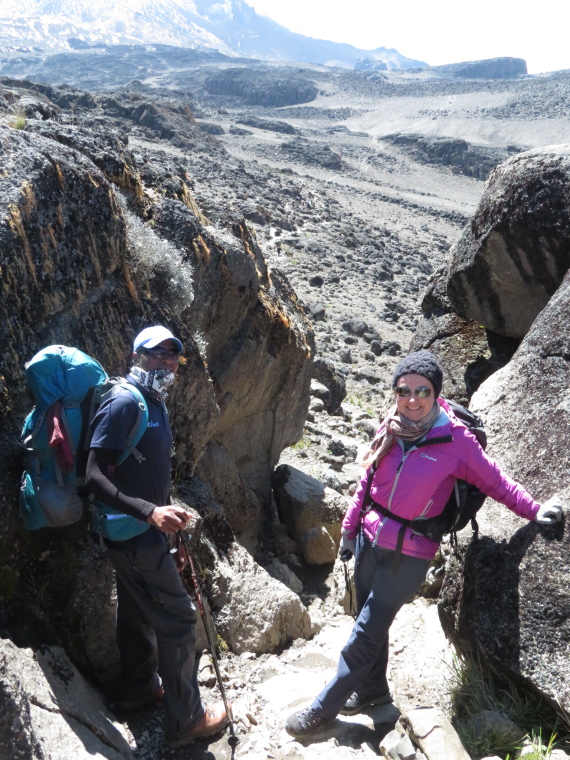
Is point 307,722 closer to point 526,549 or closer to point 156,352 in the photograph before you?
point 526,549

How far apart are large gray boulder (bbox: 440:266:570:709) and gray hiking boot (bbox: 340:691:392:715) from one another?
1.92 feet

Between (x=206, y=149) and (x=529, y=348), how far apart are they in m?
47.6

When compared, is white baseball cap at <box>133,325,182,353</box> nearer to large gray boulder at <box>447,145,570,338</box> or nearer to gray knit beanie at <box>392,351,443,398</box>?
gray knit beanie at <box>392,351,443,398</box>

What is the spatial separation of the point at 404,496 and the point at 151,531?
54.4 inches

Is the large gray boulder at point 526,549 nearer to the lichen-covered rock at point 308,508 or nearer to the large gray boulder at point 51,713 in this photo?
the large gray boulder at point 51,713

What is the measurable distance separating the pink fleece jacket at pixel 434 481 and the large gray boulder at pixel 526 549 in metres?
0.38

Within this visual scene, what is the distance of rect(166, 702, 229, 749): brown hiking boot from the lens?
416 centimetres

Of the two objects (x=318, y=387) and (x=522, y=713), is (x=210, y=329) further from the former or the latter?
(x=318, y=387)

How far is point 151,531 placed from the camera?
3.92 m

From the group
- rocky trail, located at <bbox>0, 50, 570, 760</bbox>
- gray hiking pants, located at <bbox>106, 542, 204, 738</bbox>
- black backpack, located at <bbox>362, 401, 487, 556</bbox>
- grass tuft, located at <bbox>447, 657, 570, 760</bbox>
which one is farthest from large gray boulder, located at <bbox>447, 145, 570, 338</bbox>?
gray hiking pants, located at <bbox>106, 542, 204, 738</bbox>

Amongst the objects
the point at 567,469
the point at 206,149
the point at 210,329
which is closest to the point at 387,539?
the point at 567,469

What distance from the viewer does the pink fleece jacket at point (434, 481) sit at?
4.02 m

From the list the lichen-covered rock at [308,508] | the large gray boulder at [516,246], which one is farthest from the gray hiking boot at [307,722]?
the large gray boulder at [516,246]

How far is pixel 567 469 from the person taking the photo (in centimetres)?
440
